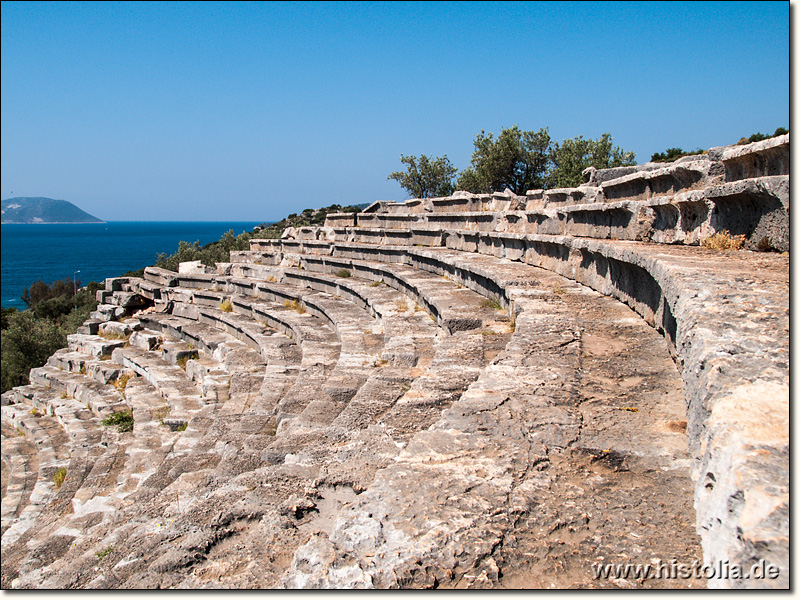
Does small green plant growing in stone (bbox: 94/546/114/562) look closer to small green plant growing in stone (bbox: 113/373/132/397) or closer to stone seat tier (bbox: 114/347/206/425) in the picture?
stone seat tier (bbox: 114/347/206/425)

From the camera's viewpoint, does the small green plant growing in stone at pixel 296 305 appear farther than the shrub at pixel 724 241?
Yes

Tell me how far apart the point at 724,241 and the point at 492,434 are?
3.44 meters

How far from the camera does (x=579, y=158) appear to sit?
39469 mm

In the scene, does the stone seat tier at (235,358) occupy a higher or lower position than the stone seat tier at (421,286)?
lower

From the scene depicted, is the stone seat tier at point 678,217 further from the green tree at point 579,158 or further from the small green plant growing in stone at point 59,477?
the green tree at point 579,158

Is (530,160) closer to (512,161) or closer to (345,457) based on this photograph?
(512,161)

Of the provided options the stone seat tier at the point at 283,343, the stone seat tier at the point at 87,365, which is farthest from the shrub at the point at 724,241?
the stone seat tier at the point at 87,365

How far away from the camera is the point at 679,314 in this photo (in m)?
3.26

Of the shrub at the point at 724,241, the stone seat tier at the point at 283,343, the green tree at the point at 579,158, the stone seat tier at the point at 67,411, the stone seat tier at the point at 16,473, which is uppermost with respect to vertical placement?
the green tree at the point at 579,158

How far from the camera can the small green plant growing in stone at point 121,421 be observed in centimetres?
1007

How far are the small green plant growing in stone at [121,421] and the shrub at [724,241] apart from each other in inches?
360

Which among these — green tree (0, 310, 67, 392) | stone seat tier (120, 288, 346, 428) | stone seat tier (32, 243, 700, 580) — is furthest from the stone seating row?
green tree (0, 310, 67, 392)

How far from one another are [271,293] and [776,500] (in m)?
14.0

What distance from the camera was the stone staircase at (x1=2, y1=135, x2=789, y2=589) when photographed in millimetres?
2002
